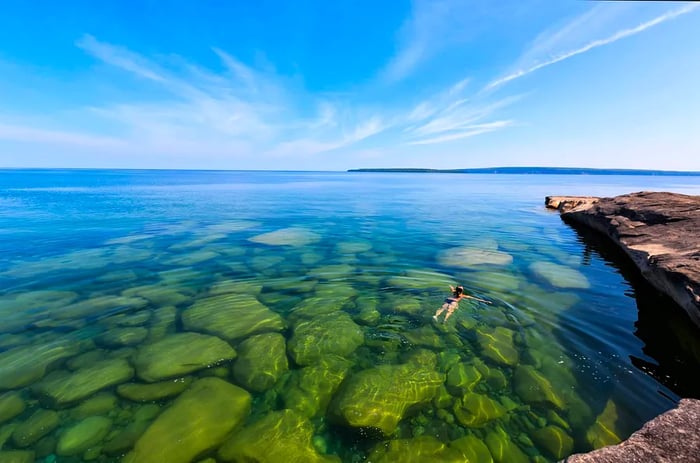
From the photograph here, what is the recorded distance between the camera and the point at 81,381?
19.5 ft

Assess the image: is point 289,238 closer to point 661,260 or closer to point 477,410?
point 477,410

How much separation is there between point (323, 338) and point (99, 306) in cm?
713

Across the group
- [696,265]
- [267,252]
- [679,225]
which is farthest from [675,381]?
[267,252]

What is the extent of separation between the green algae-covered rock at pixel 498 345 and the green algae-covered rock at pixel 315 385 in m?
3.30

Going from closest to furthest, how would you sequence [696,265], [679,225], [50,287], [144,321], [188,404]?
1. [188,404]
2. [696,265]
3. [144,321]
4. [50,287]
5. [679,225]


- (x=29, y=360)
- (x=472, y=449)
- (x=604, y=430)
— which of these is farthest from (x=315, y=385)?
(x=29, y=360)

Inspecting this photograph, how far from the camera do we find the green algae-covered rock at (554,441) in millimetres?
4559

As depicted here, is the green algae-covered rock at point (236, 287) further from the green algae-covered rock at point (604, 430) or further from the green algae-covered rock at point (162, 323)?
the green algae-covered rock at point (604, 430)

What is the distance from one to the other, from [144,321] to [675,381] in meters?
12.3

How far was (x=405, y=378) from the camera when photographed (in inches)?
238

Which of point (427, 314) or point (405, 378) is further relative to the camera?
point (427, 314)

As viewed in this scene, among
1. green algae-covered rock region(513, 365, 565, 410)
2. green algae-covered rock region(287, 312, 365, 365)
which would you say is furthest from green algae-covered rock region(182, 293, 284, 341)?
green algae-covered rock region(513, 365, 565, 410)

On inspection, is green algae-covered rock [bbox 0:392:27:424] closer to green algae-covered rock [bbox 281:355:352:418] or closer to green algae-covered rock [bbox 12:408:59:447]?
green algae-covered rock [bbox 12:408:59:447]

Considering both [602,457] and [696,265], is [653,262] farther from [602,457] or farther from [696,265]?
[602,457]
